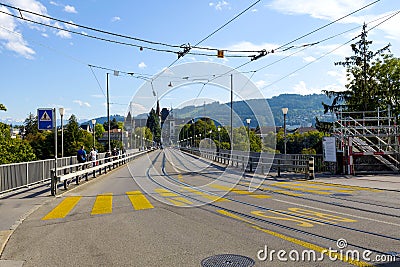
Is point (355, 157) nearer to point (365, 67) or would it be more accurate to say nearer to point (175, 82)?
point (175, 82)

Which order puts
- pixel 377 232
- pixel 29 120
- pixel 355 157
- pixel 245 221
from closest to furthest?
1. pixel 377 232
2. pixel 245 221
3. pixel 355 157
4. pixel 29 120

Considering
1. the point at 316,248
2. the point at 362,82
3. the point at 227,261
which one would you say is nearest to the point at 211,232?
the point at 227,261

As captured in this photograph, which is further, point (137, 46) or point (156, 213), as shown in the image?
point (137, 46)

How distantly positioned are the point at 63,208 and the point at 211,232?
230 inches

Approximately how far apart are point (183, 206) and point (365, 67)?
139 feet

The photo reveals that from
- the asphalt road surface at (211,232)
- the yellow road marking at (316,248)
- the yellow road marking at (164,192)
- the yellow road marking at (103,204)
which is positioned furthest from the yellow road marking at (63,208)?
the yellow road marking at (316,248)

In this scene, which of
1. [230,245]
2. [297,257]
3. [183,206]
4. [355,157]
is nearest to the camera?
[297,257]

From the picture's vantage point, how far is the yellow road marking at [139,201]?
12.3 metres

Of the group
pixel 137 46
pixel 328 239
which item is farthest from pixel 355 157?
pixel 328 239

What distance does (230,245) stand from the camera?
7355mm

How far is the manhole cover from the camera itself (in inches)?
244

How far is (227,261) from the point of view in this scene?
251 inches

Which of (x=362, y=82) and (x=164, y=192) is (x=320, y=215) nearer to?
(x=164, y=192)

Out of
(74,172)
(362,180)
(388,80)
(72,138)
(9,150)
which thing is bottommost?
(362,180)
